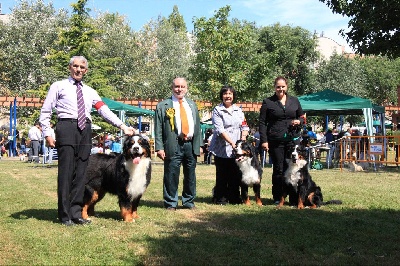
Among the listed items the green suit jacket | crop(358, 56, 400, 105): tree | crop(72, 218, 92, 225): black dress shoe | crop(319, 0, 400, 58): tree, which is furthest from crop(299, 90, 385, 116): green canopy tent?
crop(358, 56, 400, 105): tree

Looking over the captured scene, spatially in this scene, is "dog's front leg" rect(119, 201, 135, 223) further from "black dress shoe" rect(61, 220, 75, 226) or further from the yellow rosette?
the yellow rosette

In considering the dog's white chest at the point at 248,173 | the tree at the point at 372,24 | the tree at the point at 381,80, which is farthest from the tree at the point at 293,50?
the dog's white chest at the point at 248,173

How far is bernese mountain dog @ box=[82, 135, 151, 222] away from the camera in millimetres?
5723

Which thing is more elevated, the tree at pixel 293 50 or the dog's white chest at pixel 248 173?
the tree at pixel 293 50

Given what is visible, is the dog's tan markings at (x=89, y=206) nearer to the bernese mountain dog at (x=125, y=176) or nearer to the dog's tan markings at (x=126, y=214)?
the bernese mountain dog at (x=125, y=176)

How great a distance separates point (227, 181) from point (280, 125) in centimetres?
125

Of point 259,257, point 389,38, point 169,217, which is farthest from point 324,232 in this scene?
point 389,38

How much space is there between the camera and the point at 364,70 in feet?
182

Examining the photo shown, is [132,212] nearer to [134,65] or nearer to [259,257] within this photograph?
[259,257]

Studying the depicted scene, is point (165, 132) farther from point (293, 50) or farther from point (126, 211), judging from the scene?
point (293, 50)

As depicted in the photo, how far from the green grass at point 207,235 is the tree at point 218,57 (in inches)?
804

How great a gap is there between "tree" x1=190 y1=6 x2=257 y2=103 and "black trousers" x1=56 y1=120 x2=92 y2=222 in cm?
2201

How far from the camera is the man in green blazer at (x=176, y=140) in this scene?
675 centimetres

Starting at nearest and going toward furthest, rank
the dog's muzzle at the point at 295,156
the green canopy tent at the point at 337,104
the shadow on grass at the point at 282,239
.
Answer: the shadow on grass at the point at 282,239
the dog's muzzle at the point at 295,156
the green canopy tent at the point at 337,104
